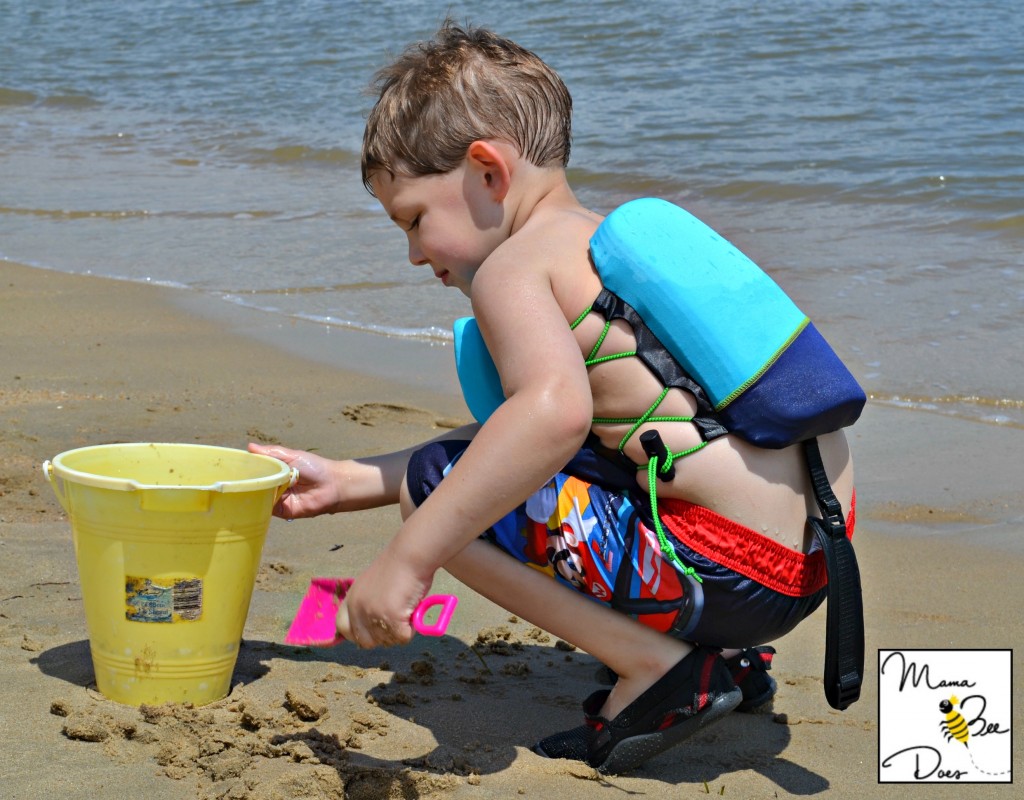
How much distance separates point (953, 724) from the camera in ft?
7.05

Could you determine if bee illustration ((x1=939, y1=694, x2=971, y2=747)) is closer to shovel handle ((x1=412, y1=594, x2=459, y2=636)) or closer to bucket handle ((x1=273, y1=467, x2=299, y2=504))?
shovel handle ((x1=412, y1=594, x2=459, y2=636))

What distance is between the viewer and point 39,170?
8.90 meters

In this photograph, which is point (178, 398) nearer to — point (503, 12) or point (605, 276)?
point (605, 276)

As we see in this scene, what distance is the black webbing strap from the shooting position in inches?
76.2

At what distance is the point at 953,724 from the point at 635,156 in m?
6.73

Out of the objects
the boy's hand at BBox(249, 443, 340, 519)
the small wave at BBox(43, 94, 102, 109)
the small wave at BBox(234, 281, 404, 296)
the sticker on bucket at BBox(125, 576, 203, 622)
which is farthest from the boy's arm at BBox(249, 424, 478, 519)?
the small wave at BBox(43, 94, 102, 109)

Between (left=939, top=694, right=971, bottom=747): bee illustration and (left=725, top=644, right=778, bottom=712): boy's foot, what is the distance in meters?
0.32

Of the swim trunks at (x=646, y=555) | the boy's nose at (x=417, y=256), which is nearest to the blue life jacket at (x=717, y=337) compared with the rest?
the swim trunks at (x=646, y=555)

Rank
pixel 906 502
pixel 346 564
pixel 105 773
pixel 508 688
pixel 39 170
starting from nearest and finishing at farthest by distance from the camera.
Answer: pixel 105 773 → pixel 508 688 → pixel 346 564 → pixel 906 502 → pixel 39 170

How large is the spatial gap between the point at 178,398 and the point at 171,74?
33.8ft

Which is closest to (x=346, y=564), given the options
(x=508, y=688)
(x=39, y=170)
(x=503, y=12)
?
(x=508, y=688)

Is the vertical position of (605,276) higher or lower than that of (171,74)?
higher

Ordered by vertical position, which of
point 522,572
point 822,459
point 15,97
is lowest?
point 15,97

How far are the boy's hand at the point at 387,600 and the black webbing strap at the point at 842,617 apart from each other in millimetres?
634
